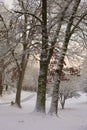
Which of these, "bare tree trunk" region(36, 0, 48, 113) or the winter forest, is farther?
"bare tree trunk" region(36, 0, 48, 113)

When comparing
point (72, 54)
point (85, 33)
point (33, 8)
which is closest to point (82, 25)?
point (85, 33)

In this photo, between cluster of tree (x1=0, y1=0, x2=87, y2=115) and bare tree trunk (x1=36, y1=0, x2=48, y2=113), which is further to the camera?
cluster of tree (x1=0, y1=0, x2=87, y2=115)

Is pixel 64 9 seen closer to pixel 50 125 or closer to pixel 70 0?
pixel 70 0

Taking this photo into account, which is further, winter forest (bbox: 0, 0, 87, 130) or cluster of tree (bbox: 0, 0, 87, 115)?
cluster of tree (bbox: 0, 0, 87, 115)

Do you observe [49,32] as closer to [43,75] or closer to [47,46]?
[47,46]

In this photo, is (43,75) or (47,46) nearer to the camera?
(43,75)

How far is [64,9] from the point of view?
1695 centimetres

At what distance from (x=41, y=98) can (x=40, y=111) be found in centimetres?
73

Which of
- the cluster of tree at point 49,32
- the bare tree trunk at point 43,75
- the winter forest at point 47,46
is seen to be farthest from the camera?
the cluster of tree at point 49,32

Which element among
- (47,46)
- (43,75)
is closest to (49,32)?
(47,46)

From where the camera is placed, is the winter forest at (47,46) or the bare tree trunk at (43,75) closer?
the winter forest at (47,46)

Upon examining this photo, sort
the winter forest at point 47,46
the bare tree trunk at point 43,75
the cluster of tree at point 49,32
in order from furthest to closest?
1. the cluster of tree at point 49,32
2. the bare tree trunk at point 43,75
3. the winter forest at point 47,46

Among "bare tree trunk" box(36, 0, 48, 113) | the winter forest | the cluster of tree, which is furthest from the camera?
the cluster of tree

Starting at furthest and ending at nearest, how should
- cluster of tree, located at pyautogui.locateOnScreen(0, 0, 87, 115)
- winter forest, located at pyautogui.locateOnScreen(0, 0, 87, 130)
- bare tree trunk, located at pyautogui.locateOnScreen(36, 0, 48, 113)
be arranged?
cluster of tree, located at pyautogui.locateOnScreen(0, 0, 87, 115) → bare tree trunk, located at pyautogui.locateOnScreen(36, 0, 48, 113) → winter forest, located at pyautogui.locateOnScreen(0, 0, 87, 130)
